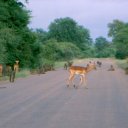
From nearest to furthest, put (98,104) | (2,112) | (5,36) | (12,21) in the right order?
(2,112), (98,104), (5,36), (12,21)

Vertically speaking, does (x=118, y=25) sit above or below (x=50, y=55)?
above

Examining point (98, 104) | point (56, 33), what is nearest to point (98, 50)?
point (56, 33)

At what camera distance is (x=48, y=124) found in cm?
1270

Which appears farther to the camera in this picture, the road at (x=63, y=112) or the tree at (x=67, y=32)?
the tree at (x=67, y=32)

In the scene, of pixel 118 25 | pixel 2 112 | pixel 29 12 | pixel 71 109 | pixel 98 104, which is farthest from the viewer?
pixel 118 25

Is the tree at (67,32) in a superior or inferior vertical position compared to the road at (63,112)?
superior

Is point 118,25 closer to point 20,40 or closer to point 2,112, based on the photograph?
point 20,40

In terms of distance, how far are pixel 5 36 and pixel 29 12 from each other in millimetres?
11337

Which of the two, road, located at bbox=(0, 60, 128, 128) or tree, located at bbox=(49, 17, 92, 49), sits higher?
tree, located at bbox=(49, 17, 92, 49)

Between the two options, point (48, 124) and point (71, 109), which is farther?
point (71, 109)

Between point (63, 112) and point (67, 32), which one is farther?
point (67, 32)

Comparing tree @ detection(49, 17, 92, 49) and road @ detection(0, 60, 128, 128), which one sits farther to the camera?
tree @ detection(49, 17, 92, 49)

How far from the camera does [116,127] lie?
1232 centimetres

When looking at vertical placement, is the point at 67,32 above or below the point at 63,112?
above
